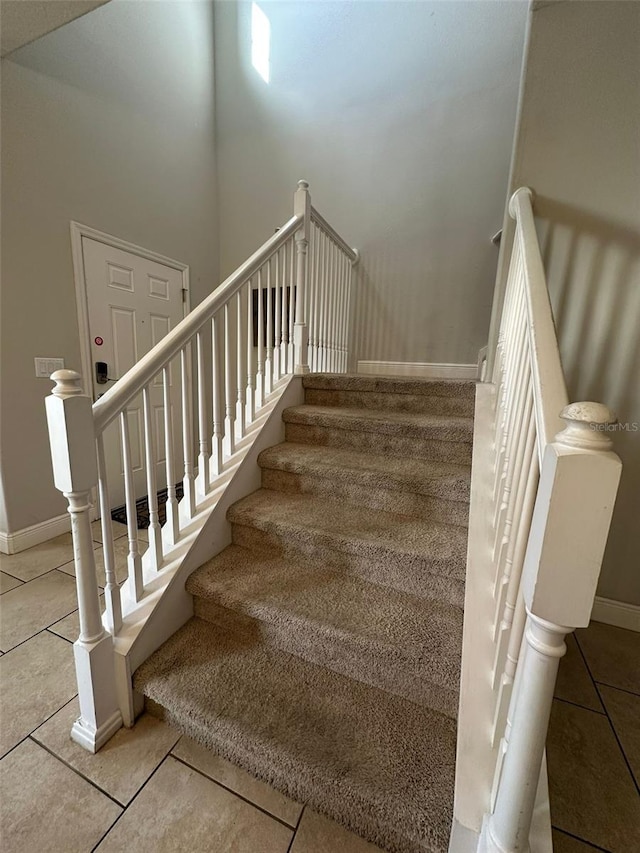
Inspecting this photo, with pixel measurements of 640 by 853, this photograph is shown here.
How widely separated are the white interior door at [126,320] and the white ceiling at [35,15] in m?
0.94

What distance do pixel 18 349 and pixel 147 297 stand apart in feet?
3.52

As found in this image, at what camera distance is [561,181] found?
59.0 inches

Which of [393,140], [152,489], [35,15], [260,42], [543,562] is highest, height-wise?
[260,42]

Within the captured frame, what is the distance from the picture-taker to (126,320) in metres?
2.75

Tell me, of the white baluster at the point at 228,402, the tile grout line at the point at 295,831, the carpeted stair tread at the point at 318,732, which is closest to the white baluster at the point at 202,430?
the white baluster at the point at 228,402

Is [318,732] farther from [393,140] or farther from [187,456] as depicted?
[393,140]

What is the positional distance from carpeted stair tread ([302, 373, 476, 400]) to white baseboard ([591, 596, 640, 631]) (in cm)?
114

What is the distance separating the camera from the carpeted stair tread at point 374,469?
1400mm

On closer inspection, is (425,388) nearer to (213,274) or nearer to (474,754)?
(474,754)

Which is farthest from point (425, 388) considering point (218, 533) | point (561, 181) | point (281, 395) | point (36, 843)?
point (36, 843)

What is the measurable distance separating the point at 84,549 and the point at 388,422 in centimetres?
125

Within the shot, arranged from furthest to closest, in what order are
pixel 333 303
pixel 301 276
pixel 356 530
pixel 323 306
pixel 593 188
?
pixel 333 303 → pixel 323 306 → pixel 301 276 → pixel 593 188 → pixel 356 530

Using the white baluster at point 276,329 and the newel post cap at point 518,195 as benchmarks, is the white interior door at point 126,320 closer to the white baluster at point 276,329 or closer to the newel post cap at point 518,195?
the white baluster at point 276,329

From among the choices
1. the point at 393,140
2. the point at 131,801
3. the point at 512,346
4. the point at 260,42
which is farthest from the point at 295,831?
the point at 260,42
